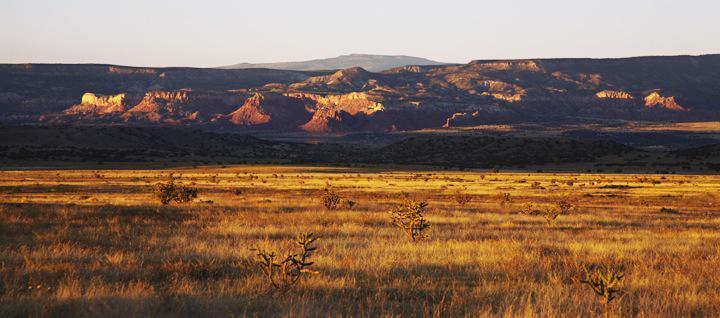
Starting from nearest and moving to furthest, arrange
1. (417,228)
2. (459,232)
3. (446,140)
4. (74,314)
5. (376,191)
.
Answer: (74,314) < (417,228) < (459,232) < (376,191) < (446,140)

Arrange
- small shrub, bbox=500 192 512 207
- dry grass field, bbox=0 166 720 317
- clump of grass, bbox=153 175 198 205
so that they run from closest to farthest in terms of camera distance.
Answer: dry grass field, bbox=0 166 720 317, clump of grass, bbox=153 175 198 205, small shrub, bbox=500 192 512 207

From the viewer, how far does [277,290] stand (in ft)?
32.0

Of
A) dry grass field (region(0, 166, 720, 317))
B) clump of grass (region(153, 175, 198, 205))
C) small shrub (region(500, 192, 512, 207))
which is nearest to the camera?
dry grass field (region(0, 166, 720, 317))

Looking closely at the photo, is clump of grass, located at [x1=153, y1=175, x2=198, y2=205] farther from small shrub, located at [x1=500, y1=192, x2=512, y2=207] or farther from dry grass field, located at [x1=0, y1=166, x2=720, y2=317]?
small shrub, located at [x1=500, y1=192, x2=512, y2=207]

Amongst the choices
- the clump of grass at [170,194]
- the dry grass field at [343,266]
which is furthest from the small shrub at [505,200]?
the clump of grass at [170,194]

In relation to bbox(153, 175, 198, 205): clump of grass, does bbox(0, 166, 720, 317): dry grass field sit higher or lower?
higher

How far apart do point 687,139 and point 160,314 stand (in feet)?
619

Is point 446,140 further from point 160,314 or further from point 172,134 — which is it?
point 160,314

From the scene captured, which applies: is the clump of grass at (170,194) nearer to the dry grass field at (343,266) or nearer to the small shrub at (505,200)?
the dry grass field at (343,266)

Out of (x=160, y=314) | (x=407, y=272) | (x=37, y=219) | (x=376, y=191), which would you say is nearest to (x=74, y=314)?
(x=160, y=314)

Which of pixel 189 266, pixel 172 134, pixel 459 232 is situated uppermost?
pixel 189 266

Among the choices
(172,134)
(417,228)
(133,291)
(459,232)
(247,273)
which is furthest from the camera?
(172,134)

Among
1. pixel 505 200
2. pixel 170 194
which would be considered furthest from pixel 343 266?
pixel 505 200

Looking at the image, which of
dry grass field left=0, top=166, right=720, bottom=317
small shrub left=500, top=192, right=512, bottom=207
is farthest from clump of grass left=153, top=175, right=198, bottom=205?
small shrub left=500, top=192, right=512, bottom=207
